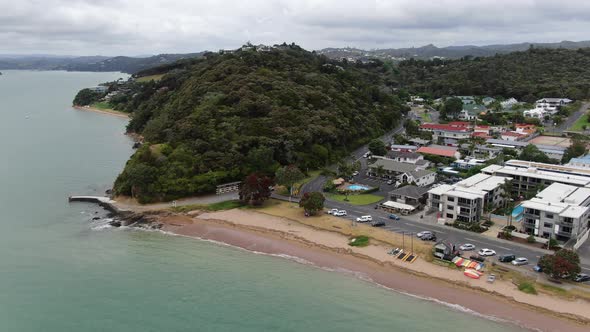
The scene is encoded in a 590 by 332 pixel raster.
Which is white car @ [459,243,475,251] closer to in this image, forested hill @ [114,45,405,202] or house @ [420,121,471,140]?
forested hill @ [114,45,405,202]

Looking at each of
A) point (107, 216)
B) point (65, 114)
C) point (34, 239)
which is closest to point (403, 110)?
point (107, 216)

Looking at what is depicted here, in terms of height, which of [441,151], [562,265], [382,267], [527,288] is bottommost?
[382,267]

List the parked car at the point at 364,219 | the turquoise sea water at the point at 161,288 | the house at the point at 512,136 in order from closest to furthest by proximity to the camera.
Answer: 1. the turquoise sea water at the point at 161,288
2. the parked car at the point at 364,219
3. the house at the point at 512,136

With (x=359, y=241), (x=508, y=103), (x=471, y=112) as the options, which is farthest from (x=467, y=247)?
(x=508, y=103)

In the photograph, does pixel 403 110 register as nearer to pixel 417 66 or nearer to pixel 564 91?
pixel 564 91

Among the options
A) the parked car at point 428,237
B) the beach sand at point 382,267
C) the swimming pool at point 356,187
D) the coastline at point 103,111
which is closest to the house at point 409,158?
the swimming pool at point 356,187

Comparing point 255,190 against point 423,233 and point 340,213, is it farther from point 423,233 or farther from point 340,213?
point 423,233

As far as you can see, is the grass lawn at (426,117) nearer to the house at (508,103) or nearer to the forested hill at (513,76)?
the house at (508,103)
